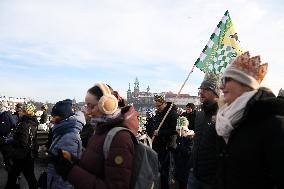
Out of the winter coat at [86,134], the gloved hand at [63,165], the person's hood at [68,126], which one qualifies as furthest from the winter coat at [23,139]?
the gloved hand at [63,165]

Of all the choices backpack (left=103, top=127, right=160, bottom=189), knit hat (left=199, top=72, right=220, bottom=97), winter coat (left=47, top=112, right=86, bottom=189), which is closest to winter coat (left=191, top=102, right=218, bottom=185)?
knit hat (left=199, top=72, right=220, bottom=97)

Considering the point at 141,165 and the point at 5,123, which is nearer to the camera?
the point at 141,165

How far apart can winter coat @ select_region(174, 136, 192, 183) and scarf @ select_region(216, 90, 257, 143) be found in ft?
16.6

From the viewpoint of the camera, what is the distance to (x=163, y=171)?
809cm

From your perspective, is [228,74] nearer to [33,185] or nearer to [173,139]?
[173,139]

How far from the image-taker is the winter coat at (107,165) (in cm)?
276

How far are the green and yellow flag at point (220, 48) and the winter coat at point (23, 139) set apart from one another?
336 centimetres

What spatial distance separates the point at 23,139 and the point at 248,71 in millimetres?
5867

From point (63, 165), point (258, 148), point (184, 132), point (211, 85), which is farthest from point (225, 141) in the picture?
point (184, 132)

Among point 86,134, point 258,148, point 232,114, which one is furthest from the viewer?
point 86,134

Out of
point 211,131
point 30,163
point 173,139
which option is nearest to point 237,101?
point 211,131

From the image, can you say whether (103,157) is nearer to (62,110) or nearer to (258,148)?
(258,148)

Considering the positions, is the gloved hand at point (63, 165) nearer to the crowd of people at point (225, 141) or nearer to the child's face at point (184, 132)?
the crowd of people at point (225, 141)

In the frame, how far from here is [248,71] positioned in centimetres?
274
